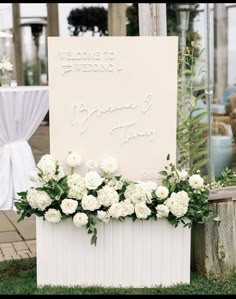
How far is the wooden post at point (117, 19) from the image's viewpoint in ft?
22.6

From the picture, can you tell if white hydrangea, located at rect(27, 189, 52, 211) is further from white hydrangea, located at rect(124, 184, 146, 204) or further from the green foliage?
the green foliage

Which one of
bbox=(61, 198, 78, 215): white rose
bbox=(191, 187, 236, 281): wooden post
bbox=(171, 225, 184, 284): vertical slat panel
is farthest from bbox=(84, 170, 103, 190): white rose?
bbox=(191, 187, 236, 281): wooden post

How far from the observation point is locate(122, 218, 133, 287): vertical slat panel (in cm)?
A: 265

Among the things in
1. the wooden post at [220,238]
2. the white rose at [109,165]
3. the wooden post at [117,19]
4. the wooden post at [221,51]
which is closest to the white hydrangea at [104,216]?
the white rose at [109,165]

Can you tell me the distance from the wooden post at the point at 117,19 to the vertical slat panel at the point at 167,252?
15.1 feet

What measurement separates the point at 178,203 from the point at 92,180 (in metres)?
0.44

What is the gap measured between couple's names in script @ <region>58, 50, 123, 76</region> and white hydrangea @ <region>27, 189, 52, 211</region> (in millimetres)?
618

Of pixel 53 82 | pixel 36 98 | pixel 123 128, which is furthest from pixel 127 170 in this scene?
pixel 36 98

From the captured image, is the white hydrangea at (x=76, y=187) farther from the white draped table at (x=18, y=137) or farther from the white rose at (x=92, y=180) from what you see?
the white draped table at (x=18, y=137)

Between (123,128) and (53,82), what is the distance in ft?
1.42

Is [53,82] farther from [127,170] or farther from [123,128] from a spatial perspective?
[127,170]

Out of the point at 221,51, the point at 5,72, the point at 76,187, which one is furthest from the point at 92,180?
the point at 221,51

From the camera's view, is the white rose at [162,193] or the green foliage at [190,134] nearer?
the white rose at [162,193]

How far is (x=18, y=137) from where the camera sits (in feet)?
14.5
